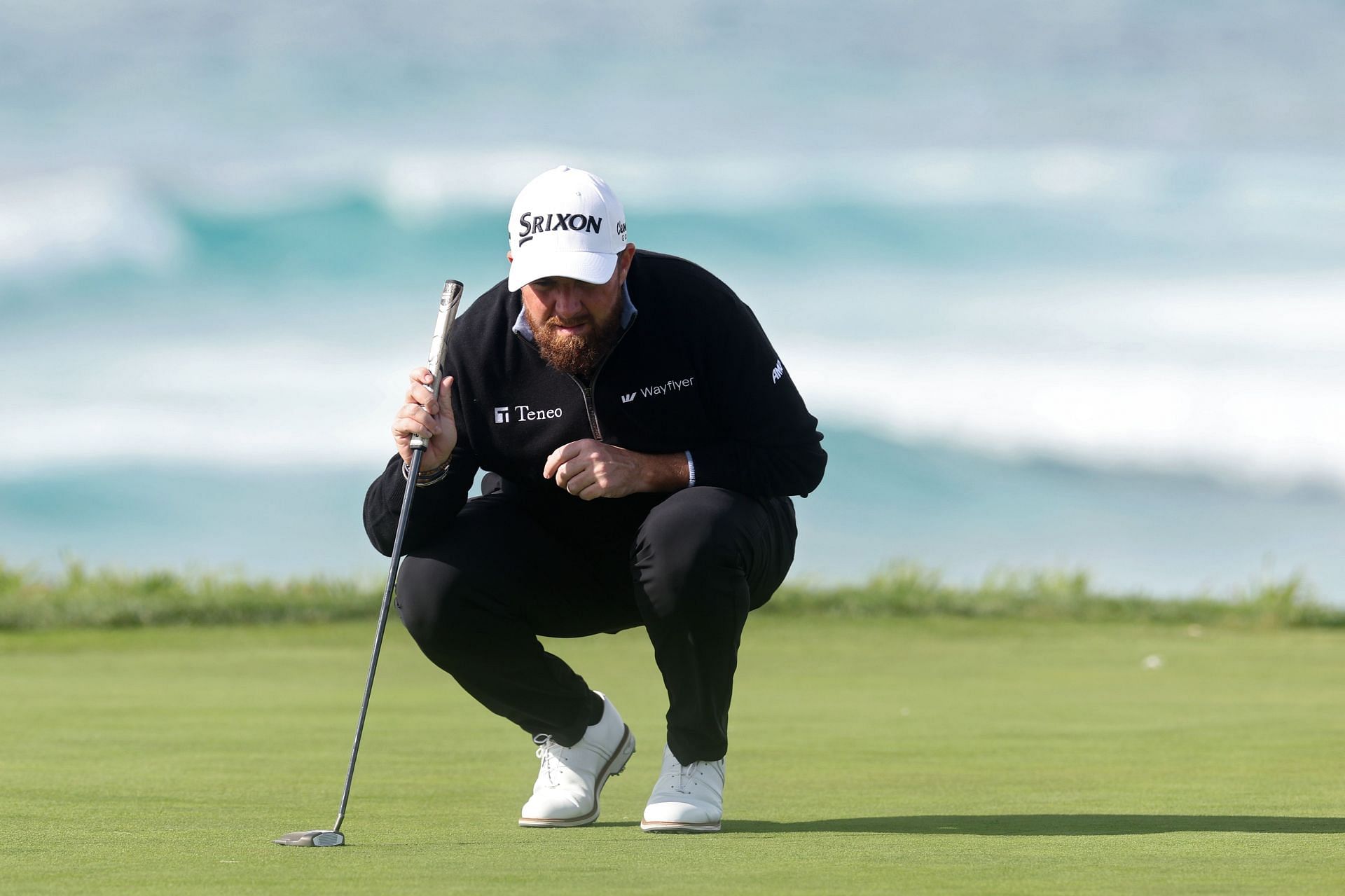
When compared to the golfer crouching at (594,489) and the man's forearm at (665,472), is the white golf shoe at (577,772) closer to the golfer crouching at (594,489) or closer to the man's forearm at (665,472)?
the golfer crouching at (594,489)

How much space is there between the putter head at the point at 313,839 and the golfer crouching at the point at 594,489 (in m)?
0.52

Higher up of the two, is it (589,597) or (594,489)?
(594,489)

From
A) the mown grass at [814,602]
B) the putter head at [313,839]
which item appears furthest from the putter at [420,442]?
the mown grass at [814,602]

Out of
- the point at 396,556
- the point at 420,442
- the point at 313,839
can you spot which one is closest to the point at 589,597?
the point at 396,556

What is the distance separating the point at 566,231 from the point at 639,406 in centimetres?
43

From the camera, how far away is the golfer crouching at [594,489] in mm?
3242

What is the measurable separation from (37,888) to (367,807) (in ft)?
3.53

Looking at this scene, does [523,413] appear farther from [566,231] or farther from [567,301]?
[566,231]

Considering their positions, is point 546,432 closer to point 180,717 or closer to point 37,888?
point 37,888

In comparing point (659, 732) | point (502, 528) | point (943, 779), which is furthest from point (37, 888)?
point (659, 732)

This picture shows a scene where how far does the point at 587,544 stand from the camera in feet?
11.8

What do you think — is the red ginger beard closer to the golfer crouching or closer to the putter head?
the golfer crouching

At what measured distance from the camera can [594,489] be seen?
3.24 m

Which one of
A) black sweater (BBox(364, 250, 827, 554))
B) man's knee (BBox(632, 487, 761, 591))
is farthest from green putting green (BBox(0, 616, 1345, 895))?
black sweater (BBox(364, 250, 827, 554))
